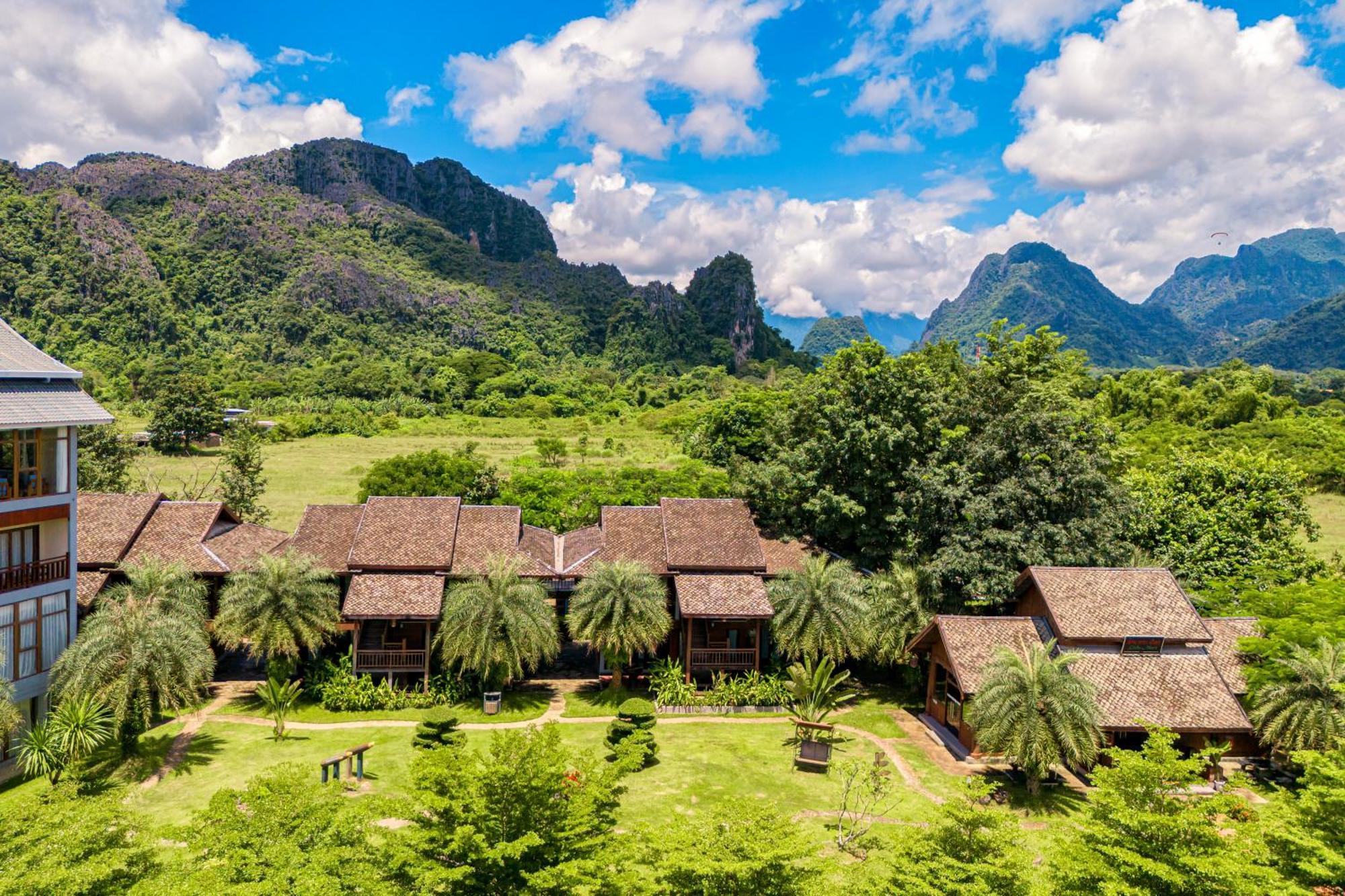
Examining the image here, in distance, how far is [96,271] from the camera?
5027 inches

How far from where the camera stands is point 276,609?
977 inches

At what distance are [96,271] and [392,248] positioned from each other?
66.2 meters

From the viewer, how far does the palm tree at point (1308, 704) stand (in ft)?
67.5

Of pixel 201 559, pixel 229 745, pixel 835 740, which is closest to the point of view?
pixel 229 745

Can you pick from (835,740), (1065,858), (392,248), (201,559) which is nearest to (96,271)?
(392,248)

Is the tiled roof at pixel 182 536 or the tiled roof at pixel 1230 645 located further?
the tiled roof at pixel 182 536

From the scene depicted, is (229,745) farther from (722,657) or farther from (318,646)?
(722,657)

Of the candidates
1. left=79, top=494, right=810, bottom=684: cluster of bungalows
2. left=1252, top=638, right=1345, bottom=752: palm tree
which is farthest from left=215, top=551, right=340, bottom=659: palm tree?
left=1252, top=638, right=1345, bottom=752: palm tree

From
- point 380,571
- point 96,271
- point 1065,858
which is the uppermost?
point 96,271

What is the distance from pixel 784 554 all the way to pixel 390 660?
15.4m

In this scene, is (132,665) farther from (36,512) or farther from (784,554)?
(784,554)

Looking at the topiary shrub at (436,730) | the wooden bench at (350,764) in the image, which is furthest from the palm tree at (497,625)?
the wooden bench at (350,764)

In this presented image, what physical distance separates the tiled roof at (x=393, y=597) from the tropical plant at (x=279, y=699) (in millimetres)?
2760

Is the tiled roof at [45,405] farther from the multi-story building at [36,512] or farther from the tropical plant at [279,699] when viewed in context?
the tropical plant at [279,699]
